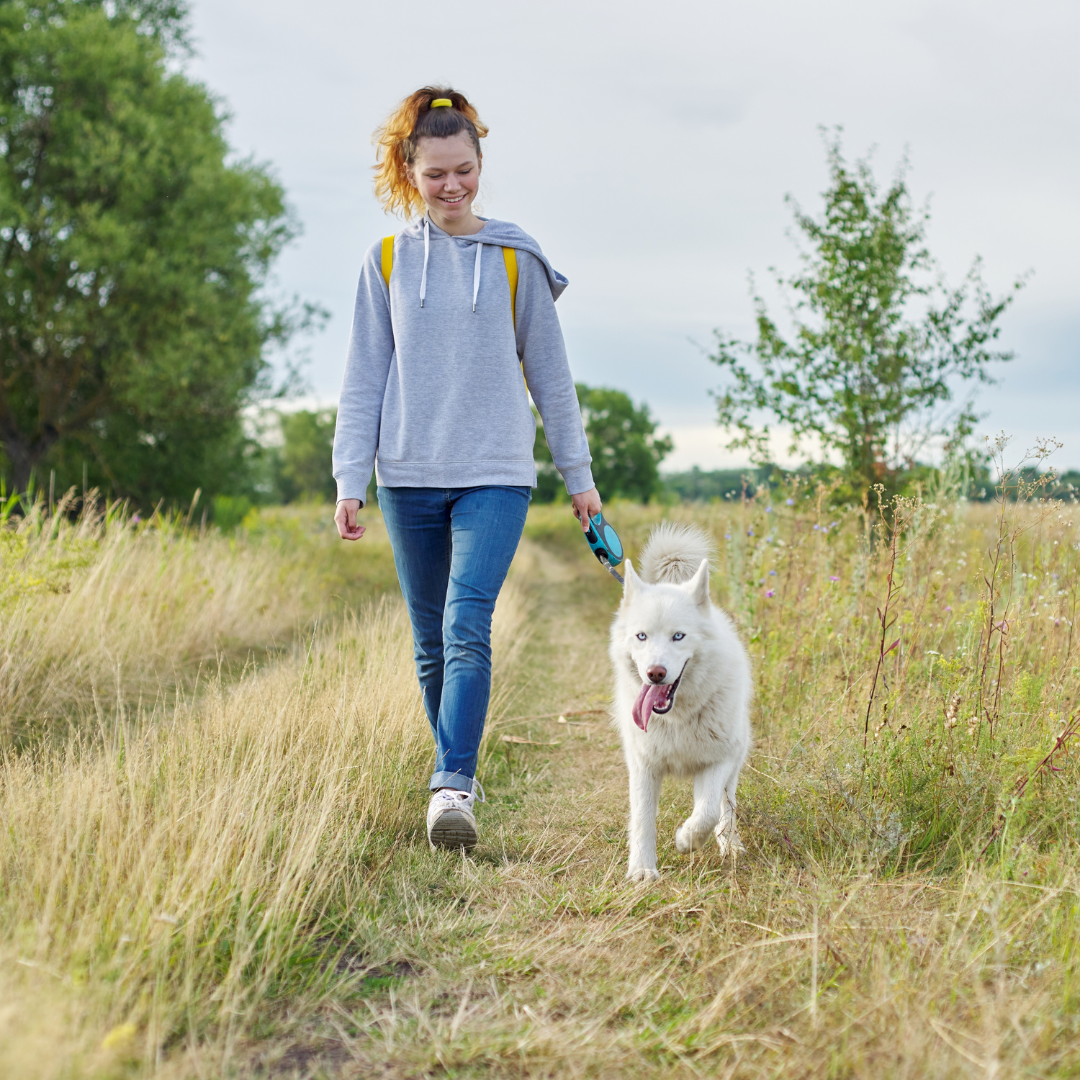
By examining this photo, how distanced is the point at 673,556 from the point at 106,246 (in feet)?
49.0

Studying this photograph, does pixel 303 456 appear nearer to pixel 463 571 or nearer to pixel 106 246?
pixel 106 246

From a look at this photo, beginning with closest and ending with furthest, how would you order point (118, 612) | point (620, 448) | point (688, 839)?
point (688, 839), point (118, 612), point (620, 448)

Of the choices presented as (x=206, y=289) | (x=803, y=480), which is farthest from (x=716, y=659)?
(x=206, y=289)

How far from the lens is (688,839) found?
2.78 metres

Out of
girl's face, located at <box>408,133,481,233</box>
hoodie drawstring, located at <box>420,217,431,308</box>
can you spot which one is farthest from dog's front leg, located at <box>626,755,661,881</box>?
girl's face, located at <box>408,133,481,233</box>

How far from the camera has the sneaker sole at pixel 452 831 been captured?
2.82 m

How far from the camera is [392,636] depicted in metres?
5.40

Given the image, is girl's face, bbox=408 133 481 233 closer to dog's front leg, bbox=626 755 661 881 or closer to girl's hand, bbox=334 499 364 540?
girl's hand, bbox=334 499 364 540

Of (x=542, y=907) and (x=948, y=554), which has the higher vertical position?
(x=948, y=554)

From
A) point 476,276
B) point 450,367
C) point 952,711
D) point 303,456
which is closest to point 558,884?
point 952,711

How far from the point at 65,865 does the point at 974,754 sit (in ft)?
8.96

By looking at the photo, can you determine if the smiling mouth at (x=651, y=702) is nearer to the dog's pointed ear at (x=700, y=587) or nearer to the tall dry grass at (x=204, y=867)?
the dog's pointed ear at (x=700, y=587)

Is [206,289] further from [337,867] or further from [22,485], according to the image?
[337,867]

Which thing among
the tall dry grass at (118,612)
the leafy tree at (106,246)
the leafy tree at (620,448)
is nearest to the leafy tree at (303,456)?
the leafy tree at (620,448)
